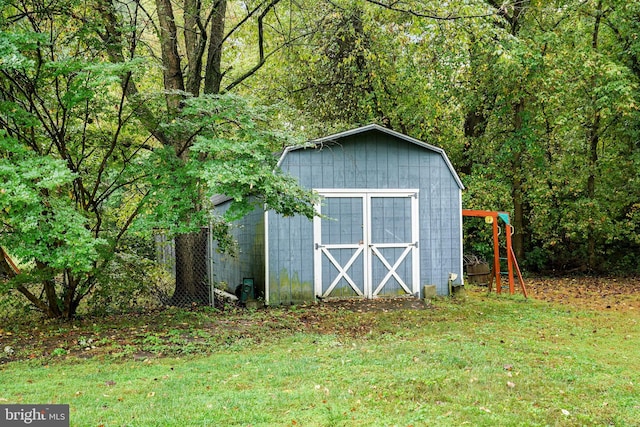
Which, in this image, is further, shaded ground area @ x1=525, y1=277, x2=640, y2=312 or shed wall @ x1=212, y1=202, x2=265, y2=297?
shaded ground area @ x1=525, y1=277, x2=640, y2=312

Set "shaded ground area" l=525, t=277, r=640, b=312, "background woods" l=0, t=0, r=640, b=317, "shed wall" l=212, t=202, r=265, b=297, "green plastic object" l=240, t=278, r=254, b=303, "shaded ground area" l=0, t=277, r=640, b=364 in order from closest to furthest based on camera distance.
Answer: "shaded ground area" l=0, t=277, r=640, b=364 < "background woods" l=0, t=0, r=640, b=317 < "green plastic object" l=240, t=278, r=254, b=303 < "shed wall" l=212, t=202, r=265, b=297 < "shaded ground area" l=525, t=277, r=640, b=312

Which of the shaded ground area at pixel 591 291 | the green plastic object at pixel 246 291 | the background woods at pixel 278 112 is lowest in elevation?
the shaded ground area at pixel 591 291

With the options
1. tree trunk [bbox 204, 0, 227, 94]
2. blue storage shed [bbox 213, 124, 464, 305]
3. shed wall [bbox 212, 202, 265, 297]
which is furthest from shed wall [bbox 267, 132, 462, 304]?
tree trunk [bbox 204, 0, 227, 94]

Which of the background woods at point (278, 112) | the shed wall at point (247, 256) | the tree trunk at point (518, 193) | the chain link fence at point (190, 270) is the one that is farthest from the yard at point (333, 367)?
the tree trunk at point (518, 193)

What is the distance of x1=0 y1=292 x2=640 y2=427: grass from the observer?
3.75 metres

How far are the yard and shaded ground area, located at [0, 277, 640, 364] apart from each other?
27mm

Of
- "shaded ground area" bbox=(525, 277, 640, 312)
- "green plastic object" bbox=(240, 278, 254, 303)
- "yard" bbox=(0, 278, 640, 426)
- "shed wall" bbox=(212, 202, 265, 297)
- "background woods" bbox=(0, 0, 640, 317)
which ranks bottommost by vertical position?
"shaded ground area" bbox=(525, 277, 640, 312)

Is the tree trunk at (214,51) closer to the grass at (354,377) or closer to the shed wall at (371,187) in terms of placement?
the shed wall at (371,187)

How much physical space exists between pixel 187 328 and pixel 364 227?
3820mm

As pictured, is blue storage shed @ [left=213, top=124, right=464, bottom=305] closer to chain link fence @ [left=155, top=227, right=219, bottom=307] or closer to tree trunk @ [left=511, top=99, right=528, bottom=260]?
chain link fence @ [left=155, top=227, right=219, bottom=307]

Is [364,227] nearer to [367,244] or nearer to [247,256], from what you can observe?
[367,244]

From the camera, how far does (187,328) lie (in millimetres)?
7148

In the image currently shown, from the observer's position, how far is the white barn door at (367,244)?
31.1 ft

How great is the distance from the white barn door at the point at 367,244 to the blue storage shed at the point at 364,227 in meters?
0.02
